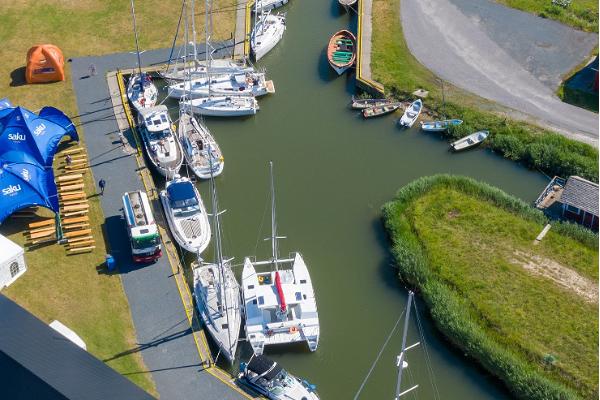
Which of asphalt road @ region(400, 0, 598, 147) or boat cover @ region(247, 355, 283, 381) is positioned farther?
asphalt road @ region(400, 0, 598, 147)

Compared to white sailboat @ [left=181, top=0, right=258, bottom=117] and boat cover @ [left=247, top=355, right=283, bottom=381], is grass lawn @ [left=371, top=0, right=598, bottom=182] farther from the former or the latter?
boat cover @ [left=247, top=355, right=283, bottom=381]

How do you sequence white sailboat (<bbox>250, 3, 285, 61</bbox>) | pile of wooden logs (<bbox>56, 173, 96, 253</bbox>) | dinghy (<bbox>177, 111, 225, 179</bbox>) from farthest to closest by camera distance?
white sailboat (<bbox>250, 3, 285, 61</bbox>) → dinghy (<bbox>177, 111, 225, 179</bbox>) → pile of wooden logs (<bbox>56, 173, 96, 253</bbox>)

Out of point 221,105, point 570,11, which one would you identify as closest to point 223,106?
point 221,105

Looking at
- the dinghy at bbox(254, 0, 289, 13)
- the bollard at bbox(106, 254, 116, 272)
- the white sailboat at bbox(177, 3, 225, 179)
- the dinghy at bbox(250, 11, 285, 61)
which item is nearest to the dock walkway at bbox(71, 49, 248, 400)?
the bollard at bbox(106, 254, 116, 272)

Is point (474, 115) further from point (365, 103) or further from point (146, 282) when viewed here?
point (146, 282)

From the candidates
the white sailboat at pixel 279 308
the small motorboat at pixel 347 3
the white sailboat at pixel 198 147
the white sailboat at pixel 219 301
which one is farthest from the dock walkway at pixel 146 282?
the small motorboat at pixel 347 3
